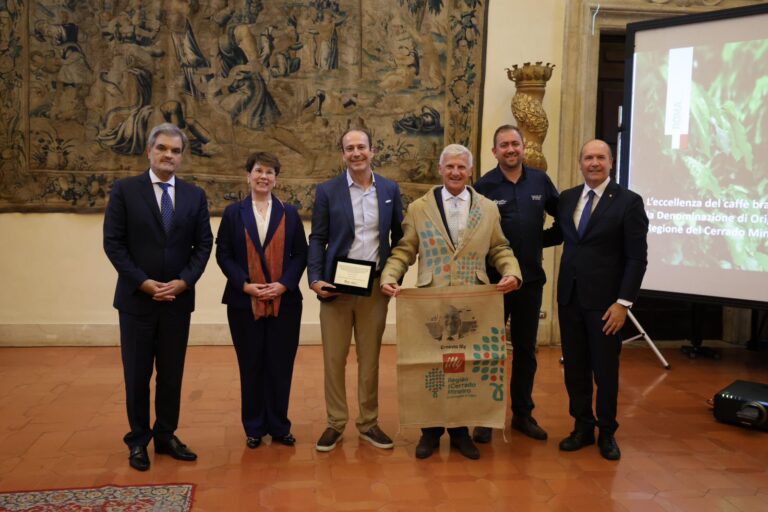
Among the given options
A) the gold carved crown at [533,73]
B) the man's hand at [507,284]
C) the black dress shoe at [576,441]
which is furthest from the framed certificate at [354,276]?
the gold carved crown at [533,73]

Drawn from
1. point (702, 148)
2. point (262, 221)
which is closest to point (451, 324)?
point (262, 221)

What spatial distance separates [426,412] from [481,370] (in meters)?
0.38

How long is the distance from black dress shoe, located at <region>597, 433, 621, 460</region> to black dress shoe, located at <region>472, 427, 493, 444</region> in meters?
0.63

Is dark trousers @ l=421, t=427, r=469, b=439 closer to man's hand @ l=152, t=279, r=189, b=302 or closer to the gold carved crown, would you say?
man's hand @ l=152, t=279, r=189, b=302

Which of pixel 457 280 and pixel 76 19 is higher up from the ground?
pixel 76 19

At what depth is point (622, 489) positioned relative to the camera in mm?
3570

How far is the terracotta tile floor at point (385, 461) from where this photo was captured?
11.3ft

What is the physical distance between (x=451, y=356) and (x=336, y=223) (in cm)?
96

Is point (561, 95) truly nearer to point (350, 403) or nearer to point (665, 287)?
point (665, 287)

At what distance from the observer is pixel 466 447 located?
3990mm

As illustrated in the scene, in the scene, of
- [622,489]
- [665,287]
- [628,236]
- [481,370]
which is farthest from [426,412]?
[665,287]

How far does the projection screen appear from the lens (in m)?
5.74

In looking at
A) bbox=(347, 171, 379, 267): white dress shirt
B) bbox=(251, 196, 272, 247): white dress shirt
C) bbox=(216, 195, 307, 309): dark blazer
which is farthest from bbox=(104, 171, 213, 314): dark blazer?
bbox=(347, 171, 379, 267): white dress shirt

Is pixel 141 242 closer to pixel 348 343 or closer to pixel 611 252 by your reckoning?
pixel 348 343
